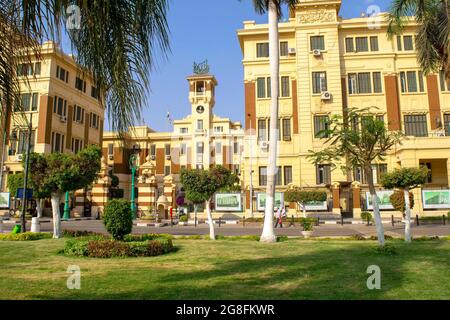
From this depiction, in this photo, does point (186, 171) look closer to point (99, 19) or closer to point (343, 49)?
point (99, 19)

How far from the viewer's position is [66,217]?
125 ft

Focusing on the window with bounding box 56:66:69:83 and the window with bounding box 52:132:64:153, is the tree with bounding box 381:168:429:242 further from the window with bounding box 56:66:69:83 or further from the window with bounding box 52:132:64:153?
the window with bounding box 56:66:69:83

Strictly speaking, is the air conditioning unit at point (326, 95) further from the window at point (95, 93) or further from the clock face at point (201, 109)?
the window at point (95, 93)

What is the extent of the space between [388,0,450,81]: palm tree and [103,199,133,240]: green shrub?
11145mm

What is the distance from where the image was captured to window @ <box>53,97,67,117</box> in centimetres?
4291

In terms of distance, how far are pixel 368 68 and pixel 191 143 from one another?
30086 millimetres

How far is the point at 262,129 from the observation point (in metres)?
41.2

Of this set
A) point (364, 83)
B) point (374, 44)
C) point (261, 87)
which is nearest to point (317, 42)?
point (374, 44)

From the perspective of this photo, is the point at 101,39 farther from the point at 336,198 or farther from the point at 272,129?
the point at 336,198

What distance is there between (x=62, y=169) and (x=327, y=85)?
30.6m

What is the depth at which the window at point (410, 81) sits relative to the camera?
4059 cm

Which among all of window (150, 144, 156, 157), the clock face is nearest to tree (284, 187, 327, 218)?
the clock face

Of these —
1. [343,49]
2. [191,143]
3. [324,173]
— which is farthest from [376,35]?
[191,143]

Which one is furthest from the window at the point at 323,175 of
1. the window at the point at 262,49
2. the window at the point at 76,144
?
the window at the point at 76,144
